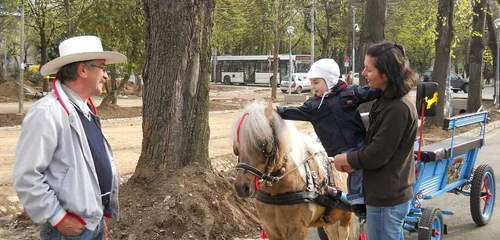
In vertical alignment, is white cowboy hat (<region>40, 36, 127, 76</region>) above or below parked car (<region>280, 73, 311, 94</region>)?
above

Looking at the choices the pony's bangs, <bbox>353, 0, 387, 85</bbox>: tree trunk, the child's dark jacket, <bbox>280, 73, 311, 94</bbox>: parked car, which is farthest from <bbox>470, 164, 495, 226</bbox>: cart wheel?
<bbox>280, 73, 311, 94</bbox>: parked car

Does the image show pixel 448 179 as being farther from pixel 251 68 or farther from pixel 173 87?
pixel 251 68

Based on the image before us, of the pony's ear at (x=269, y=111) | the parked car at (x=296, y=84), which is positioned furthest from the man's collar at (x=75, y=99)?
the parked car at (x=296, y=84)

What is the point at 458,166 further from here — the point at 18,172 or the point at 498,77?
the point at 498,77

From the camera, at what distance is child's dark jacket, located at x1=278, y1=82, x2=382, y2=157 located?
4250 mm

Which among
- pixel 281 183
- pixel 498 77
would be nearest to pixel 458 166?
pixel 281 183

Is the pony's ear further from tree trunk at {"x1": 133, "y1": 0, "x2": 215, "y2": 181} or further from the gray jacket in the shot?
tree trunk at {"x1": 133, "y1": 0, "x2": 215, "y2": 181}

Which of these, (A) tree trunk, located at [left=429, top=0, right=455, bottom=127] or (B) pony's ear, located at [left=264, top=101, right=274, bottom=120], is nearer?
(B) pony's ear, located at [left=264, top=101, right=274, bottom=120]

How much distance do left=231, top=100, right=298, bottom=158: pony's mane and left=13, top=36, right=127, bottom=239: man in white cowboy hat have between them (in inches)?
45.4

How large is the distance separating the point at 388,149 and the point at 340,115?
0.95 metres

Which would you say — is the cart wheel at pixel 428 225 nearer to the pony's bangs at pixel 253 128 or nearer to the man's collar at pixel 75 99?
the pony's bangs at pixel 253 128

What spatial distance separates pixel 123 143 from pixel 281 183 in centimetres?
988

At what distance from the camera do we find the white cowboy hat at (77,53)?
3098 mm

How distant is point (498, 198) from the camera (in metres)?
8.66
